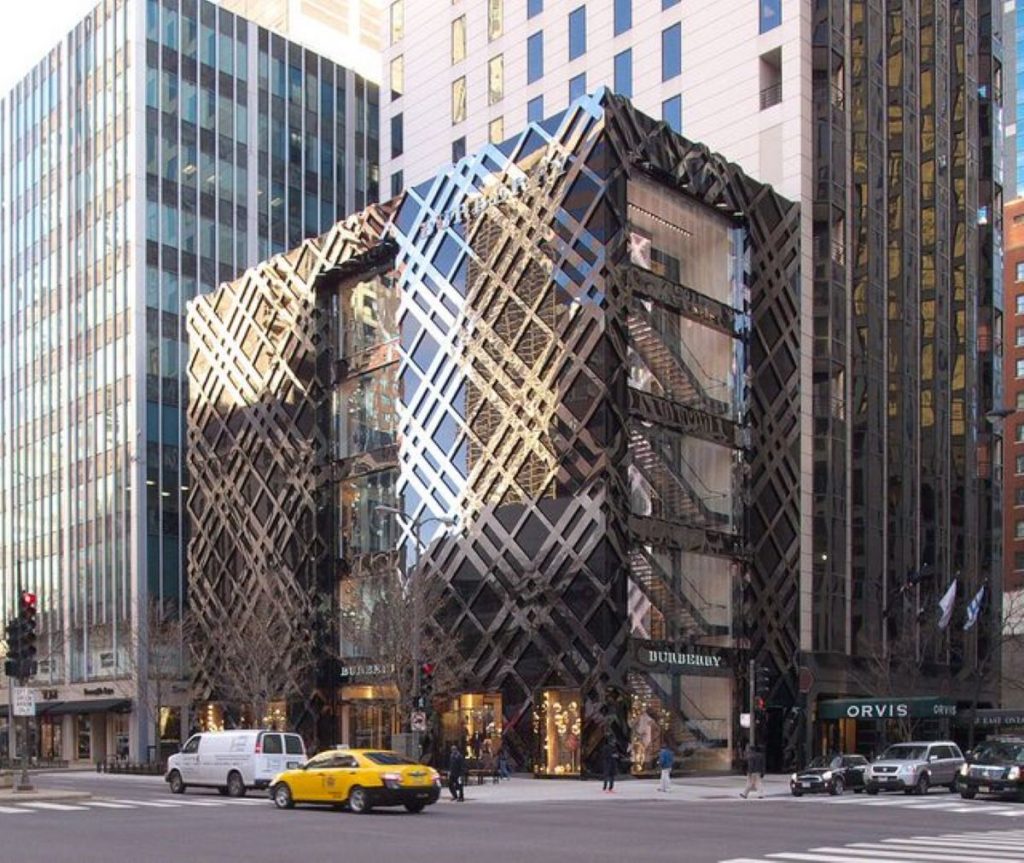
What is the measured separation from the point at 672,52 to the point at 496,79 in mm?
12428

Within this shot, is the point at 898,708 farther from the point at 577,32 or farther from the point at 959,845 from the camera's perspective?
the point at 577,32

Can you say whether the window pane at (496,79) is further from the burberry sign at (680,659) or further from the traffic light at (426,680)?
the traffic light at (426,680)

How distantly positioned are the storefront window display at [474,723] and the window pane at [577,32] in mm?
33910

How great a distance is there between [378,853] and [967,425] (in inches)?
2322

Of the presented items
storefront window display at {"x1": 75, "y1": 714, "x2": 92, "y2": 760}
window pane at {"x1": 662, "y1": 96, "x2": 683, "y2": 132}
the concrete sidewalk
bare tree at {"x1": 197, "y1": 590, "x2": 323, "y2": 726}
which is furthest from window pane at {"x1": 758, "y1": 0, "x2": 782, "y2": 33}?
storefront window display at {"x1": 75, "y1": 714, "x2": 92, "y2": 760}

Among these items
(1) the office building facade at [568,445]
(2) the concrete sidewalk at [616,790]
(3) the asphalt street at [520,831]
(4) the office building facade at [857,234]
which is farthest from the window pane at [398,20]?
(3) the asphalt street at [520,831]

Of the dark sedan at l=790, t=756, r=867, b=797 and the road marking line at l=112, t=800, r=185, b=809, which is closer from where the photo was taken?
Answer: the road marking line at l=112, t=800, r=185, b=809

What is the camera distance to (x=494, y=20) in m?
75.6

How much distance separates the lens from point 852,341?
210ft

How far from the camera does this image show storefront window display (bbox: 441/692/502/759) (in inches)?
2144

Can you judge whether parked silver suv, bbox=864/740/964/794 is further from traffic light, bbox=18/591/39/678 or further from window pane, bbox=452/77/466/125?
window pane, bbox=452/77/466/125

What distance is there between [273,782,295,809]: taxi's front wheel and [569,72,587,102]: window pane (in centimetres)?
4655

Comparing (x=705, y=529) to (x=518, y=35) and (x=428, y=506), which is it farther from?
(x=518, y=35)

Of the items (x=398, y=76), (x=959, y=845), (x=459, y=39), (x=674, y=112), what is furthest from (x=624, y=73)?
(x=959, y=845)
